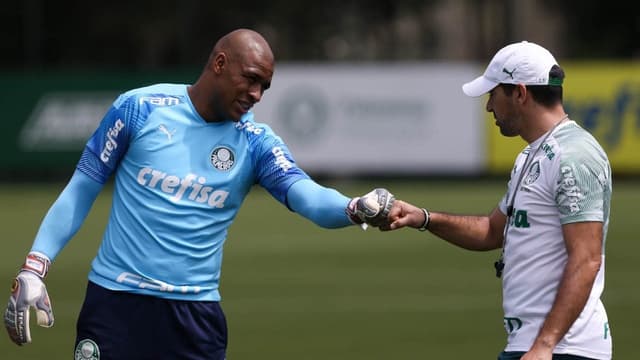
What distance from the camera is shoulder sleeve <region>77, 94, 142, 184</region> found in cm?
641

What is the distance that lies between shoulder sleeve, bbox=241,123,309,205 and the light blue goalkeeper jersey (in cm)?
4

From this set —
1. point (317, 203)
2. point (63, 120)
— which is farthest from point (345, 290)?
point (63, 120)

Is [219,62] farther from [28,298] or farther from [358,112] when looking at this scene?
[358,112]

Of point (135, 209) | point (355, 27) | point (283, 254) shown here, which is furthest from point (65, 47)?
A: point (135, 209)

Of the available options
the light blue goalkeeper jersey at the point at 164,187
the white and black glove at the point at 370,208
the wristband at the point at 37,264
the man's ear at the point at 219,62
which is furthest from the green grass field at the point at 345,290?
the man's ear at the point at 219,62

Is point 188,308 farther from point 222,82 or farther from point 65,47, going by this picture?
point 65,47

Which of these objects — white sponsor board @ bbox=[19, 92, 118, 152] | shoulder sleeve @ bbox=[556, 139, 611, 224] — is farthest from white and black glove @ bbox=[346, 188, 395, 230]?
white sponsor board @ bbox=[19, 92, 118, 152]

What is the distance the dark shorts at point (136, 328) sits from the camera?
6.38 metres

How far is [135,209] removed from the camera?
6.45 metres

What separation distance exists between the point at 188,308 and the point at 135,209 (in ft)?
1.59

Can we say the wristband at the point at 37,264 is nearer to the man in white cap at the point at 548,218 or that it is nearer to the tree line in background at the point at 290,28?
the man in white cap at the point at 548,218

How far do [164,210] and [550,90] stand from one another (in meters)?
1.74

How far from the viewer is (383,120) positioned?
26.3m

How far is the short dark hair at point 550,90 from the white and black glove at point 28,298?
7.03 ft
